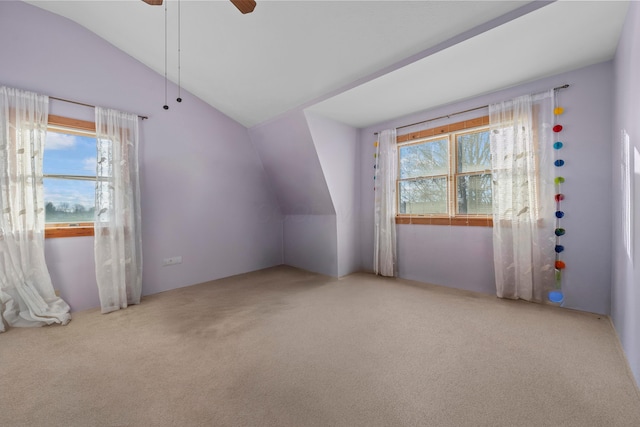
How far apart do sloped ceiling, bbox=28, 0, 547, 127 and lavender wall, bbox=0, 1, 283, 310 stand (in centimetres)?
25

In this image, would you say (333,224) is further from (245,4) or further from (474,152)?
(245,4)

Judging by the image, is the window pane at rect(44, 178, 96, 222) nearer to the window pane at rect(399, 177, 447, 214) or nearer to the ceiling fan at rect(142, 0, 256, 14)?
the ceiling fan at rect(142, 0, 256, 14)

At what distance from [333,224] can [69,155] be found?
3123mm

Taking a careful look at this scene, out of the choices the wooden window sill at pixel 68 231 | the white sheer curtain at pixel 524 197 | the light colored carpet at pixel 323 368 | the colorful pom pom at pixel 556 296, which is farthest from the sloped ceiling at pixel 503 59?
the wooden window sill at pixel 68 231

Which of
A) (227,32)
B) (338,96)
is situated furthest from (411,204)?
(227,32)

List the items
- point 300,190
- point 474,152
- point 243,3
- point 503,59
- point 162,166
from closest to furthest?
point 243,3
point 503,59
point 474,152
point 162,166
point 300,190

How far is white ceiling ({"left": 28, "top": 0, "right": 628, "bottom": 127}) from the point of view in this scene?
5.91 ft

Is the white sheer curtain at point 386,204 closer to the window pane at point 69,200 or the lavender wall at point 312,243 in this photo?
the lavender wall at point 312,243

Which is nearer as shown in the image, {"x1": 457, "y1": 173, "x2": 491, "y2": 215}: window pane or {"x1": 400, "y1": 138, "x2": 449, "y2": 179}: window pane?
{"x1": 457, "y1": 173, "x2": 491, "y2": 215}: window pane

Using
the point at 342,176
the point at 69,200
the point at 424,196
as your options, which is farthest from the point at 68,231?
the point at 424,196

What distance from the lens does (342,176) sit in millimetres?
3771

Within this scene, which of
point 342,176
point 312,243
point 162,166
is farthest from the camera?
point 312,243

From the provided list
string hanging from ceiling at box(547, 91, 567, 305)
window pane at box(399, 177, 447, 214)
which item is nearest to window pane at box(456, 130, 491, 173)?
window pane at box(399, 177, 447, 214)

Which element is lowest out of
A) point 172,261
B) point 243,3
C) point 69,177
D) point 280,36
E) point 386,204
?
point 172,261
